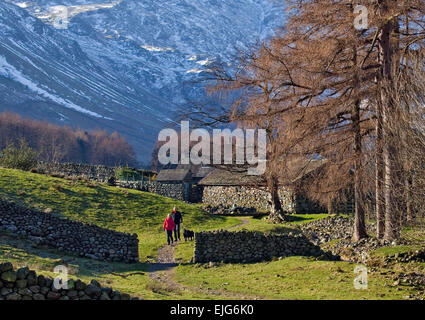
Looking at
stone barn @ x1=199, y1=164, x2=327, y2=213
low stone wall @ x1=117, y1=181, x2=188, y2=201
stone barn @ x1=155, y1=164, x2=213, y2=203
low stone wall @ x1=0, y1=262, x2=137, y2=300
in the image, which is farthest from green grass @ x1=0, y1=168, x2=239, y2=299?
stone barn @ x1=155, y1=164, x2=213, y2=203

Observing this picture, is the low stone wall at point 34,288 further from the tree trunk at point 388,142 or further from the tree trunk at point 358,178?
the tree trunk at point 358,178

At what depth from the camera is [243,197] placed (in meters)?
48.4

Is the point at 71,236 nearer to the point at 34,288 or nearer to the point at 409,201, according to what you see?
the point at 34,288

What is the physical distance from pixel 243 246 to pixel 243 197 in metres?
28.8

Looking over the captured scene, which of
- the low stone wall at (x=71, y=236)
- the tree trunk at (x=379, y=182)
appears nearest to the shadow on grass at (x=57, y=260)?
the low stone wall at (x=71, y=236)

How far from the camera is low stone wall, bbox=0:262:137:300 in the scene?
8.78 meters

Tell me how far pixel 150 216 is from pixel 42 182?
805 cm

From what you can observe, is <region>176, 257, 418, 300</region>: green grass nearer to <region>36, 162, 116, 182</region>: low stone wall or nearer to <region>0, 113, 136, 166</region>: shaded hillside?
<region>36, 162, 116, 182</region>: low stone wall

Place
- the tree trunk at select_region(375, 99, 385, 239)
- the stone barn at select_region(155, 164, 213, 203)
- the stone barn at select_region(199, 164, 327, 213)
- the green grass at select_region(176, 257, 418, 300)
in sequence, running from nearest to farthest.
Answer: the green grass at select_region(176, 257, 418, 300) < the tree trunk at select_region(375, 99, 385, 239) < the stone barn at select_region(199, 164, 327, 213) < the stone barn at select_region(155, 164, 213, 203)

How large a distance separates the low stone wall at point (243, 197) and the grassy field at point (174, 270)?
12.9m

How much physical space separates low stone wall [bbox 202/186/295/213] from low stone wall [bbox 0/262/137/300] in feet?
109

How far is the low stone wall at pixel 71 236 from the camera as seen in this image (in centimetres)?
2020

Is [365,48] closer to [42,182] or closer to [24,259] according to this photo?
[24,259]
